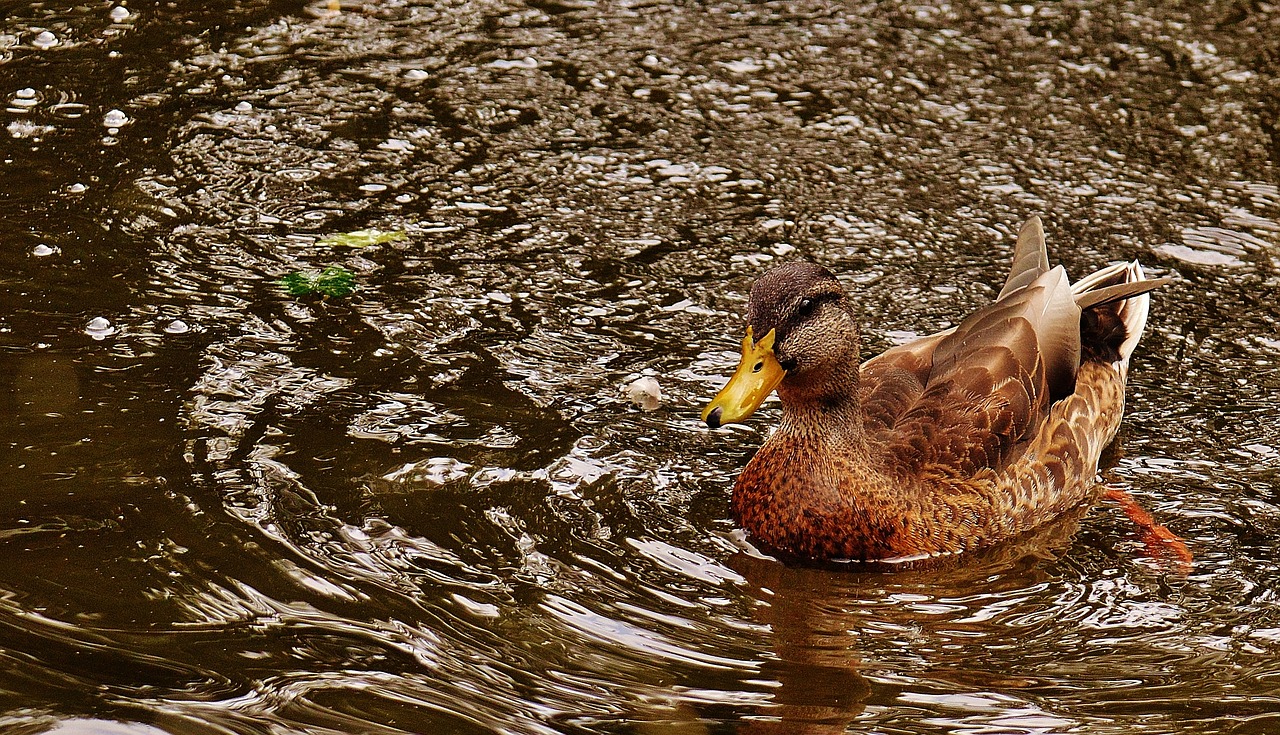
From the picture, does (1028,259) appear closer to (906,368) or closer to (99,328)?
(906,368)

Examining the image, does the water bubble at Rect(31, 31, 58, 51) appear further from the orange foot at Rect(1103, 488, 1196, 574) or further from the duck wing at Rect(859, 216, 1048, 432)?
the orange foot at Rect(1103, 488, 1196, 574)

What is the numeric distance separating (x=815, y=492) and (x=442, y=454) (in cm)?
149

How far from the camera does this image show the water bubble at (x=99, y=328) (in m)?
6.41

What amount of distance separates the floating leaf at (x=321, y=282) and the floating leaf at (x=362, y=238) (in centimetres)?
29

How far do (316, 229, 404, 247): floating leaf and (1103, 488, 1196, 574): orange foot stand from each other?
12.3 feet

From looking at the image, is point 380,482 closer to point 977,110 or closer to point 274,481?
point 274,481

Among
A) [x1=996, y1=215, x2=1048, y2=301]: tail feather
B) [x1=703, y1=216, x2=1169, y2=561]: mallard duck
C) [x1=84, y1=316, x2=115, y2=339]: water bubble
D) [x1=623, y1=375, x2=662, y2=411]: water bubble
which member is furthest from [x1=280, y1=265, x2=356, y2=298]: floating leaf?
[x1=996, y1=215, x2=1048, y2=301]: tail feather

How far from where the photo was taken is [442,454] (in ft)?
19.5

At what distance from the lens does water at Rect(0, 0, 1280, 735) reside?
4672 mm

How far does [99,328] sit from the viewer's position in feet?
21.2

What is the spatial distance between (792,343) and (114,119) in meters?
4.67

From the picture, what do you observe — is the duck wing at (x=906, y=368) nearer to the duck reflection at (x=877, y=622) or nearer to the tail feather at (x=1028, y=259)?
the tail feather at (x=1028, y=259)

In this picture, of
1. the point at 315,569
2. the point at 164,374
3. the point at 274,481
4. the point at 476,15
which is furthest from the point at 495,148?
the point at 315,569

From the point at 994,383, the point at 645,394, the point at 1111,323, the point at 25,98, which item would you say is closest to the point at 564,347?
the point at 645,394
